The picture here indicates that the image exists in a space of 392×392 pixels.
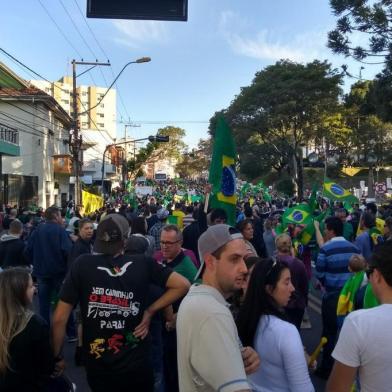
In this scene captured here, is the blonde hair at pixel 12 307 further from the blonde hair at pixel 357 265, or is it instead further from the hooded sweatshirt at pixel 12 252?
the hooded sweatshirt at pixel 12 252

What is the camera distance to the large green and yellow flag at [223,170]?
6.18m

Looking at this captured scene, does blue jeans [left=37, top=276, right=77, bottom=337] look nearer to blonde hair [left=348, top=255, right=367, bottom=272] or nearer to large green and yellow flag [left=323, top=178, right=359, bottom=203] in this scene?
blonde hair [left=348, top=255, right=367, bottom=272]

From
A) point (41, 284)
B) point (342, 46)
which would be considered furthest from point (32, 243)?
point (342, 46)

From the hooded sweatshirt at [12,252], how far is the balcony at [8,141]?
56.1 feet

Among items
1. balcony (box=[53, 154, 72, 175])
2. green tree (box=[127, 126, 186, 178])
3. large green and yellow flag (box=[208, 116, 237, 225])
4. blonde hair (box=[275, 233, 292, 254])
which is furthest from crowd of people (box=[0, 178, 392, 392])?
green tree (box=[127, 126, 186, 178])

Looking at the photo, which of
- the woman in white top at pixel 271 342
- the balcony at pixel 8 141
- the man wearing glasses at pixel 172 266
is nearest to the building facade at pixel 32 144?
the balcony at pixel 8 141

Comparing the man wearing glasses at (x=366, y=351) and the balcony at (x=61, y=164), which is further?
the balcony at (x=61, y=164)

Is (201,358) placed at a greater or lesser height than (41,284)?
greater

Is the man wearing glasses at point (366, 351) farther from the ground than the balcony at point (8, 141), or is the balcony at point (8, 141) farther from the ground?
the balcony at point (8, 141)

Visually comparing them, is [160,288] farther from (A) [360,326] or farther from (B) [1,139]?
(B) [1,139]

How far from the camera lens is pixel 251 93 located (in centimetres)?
3775

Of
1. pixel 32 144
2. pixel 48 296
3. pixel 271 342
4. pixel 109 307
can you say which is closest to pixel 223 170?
pixel 48 296

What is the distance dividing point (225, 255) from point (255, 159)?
46087 millimetres

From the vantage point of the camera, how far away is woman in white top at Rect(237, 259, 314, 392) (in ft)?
8.21
